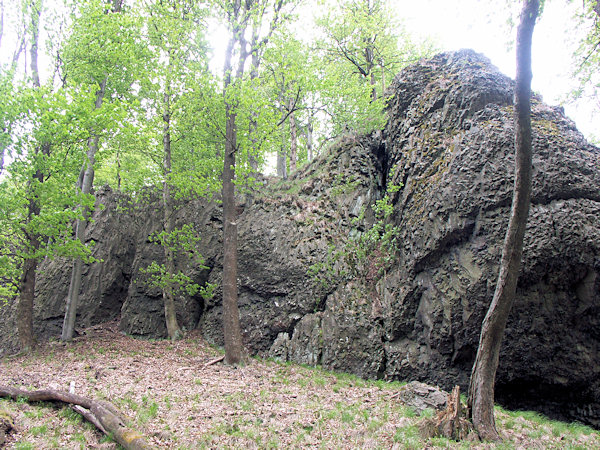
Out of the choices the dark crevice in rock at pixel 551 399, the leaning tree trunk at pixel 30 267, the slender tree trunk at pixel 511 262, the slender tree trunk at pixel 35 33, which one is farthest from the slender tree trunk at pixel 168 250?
the dark crevice in rock at pixel 551 399

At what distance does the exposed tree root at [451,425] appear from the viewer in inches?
222

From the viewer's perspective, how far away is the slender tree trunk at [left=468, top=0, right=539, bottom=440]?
19.3 feet

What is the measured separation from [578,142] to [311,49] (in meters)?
12.5

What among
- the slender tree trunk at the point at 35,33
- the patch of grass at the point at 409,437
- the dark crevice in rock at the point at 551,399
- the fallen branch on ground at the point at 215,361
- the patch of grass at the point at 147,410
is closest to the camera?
the patch of grass at the point at 409,437

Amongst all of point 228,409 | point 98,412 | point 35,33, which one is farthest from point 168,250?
point 35,33

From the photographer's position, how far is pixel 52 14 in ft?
44.4

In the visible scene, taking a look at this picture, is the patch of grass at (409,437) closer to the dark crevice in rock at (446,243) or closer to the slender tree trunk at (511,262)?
the slender tree trunk at (511,262)

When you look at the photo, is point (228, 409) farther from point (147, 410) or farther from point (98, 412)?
point (98, 412)

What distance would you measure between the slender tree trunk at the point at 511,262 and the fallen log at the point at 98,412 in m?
5.26

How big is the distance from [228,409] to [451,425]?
156 inches

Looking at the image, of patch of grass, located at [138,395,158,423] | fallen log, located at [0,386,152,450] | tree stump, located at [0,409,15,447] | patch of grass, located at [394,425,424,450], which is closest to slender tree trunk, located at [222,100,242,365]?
patch of grass, located at [138,395,158,423]

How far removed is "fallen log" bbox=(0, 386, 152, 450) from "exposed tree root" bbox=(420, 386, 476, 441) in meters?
4.30

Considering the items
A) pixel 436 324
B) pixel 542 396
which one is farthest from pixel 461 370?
pixel 542 396

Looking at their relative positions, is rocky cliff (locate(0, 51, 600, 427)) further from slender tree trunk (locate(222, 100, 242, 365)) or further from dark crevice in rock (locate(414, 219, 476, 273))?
slender tree trunk (locate(222, 100, 242, 365))
